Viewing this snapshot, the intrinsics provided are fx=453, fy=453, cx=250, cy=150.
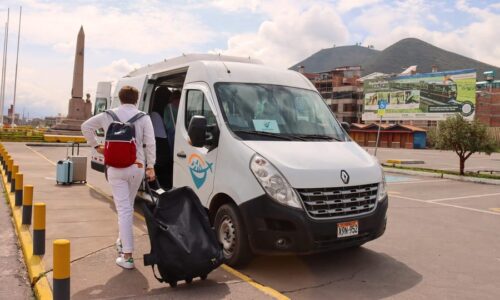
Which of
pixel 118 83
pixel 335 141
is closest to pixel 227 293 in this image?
pixel 335 141

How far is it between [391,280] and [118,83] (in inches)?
279

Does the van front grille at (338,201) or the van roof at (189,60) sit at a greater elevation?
the van roof at (189,60)

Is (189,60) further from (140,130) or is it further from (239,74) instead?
(140,130)

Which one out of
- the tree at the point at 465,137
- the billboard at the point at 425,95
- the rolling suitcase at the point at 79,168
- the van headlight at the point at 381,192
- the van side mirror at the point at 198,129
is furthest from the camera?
the billboard at the point at 425,95

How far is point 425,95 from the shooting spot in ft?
187

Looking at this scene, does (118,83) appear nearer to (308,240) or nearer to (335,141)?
(335,141)

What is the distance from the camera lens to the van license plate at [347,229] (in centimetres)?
465

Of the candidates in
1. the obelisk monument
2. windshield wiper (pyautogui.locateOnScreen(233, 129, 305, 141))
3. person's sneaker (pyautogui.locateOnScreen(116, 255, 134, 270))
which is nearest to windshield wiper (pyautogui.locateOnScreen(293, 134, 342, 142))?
windshield wiper (pyautogui.locateOnScreen(233, 129, 305, 141))

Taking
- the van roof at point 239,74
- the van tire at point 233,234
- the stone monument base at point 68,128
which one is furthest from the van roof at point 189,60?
the stone monument base at point 68,128

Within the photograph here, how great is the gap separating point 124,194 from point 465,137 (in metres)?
16.7

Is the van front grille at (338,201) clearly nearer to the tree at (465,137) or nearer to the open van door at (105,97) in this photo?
the open van door at (105,97)

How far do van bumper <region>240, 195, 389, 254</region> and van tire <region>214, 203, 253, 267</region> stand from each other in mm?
110

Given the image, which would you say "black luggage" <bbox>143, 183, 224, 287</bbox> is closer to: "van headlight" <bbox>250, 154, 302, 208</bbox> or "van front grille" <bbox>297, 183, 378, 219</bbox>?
"van headlight" <bbox>250, 154, 302, 208</bbox>

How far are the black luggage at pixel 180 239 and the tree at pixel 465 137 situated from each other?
53.3 ft
